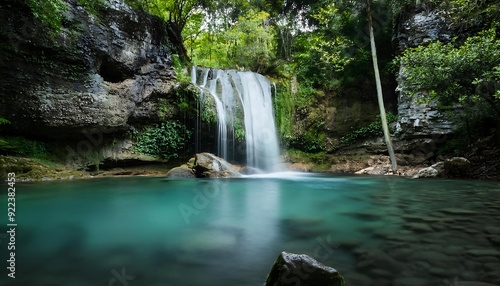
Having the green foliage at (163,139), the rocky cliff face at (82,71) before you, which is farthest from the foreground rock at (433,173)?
the rocky cliff face at (82,71)

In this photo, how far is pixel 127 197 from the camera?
6164mm

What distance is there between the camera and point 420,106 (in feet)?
40.0

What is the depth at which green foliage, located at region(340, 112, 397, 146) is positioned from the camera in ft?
46.1

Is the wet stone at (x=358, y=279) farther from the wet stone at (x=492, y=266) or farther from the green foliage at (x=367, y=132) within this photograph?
the green foliage at (x=367, y=132)

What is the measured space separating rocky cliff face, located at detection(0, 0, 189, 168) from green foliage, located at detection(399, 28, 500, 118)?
9.82 metres

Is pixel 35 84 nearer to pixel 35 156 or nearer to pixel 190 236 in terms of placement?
pixel 35 156

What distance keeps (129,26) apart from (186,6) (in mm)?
4390

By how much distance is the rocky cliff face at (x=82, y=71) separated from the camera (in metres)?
9.24

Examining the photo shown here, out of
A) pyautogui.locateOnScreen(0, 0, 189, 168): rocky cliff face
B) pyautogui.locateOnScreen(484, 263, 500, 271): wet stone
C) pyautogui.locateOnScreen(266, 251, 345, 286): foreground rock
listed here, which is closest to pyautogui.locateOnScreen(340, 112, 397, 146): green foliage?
pyautogui.locateOnScreen(0, 0, 189, 168): rocky cliff face

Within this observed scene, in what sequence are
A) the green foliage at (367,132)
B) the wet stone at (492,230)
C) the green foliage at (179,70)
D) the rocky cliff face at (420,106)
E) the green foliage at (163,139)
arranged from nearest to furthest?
the wet stone at (492,230), the rocky cliff face at (420,106), the green foliage at (163,139), the green foliage at (179,70), the green foliage at (367,132)

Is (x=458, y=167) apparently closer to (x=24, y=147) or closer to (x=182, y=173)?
(x=182, y=173)

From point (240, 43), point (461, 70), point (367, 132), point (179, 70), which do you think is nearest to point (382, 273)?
point (461, 70)

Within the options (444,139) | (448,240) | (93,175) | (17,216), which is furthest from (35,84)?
(444,139)

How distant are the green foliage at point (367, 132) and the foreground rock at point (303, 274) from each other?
1357 centimetres
